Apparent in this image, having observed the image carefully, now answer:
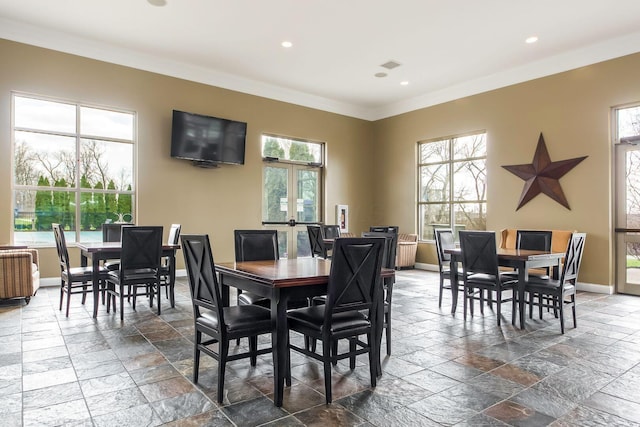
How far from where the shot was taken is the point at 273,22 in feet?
18.3

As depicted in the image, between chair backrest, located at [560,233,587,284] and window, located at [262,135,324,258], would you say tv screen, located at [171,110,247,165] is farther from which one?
chair backrest, located at [560,233,587,284]

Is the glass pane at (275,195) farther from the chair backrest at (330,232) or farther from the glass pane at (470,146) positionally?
the glass pane at (470,146)

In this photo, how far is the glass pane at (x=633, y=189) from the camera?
19.8ft

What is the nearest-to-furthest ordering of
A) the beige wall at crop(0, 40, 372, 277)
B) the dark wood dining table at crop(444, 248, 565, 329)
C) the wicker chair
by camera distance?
1. the dark wood dining table at crop(444, 248, 565, 329)
2. the beige wall at crop(0, 40, 372, 277)
3. the wicker chair

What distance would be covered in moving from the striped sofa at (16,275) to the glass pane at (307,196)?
16.5ft

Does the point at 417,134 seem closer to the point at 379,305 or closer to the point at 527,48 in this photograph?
the point at 527,48

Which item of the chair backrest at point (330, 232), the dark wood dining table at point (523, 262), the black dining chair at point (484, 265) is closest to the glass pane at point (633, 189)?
the dark wood dining table at point (523, 262)

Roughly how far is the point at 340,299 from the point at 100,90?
19.3ft

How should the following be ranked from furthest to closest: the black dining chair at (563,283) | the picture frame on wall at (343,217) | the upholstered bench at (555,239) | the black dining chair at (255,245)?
the picture frame on wall at (343,217) → the upholstered bench at (555,239) → the black dining chair at (563,283) → the black dining chair at (255,245)

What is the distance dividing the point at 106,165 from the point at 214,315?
5135mm

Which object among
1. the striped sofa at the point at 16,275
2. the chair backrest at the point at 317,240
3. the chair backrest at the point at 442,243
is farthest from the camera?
the chair backrest at the point at 317,240

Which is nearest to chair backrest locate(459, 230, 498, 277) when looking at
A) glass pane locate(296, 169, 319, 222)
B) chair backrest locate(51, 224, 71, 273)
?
chair backrest locate(51, 224, 71, 273)

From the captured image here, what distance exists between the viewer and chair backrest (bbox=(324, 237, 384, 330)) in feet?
8.01

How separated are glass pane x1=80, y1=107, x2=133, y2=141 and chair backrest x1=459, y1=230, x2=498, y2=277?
5.52 m
